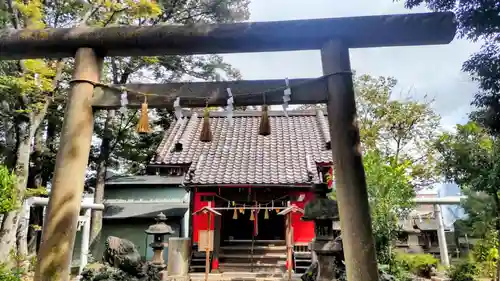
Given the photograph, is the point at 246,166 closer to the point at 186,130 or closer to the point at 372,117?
the point at 186,130

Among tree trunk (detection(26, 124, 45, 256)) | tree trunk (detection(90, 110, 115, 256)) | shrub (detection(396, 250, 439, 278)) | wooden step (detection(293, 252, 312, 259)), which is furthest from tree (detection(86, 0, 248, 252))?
shrub (detection(396, 250, 439, 278))

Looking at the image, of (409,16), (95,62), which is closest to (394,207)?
(409,16)

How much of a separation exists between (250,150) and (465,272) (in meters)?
7.07

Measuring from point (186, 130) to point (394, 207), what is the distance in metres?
7.69

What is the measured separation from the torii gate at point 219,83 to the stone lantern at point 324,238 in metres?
1.92

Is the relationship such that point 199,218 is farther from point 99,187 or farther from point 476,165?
point 476,165

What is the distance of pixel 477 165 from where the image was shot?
22.0 ft

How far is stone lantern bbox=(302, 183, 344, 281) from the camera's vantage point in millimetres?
4172

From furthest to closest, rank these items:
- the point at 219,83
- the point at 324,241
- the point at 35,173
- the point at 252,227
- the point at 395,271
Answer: the point at 35,173
the point at 252,227
the point at 395,271
the point at 324,241
the point at 219,83

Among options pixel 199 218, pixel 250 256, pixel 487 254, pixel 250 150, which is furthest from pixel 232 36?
pixel 487 254

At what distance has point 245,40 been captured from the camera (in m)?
2.78

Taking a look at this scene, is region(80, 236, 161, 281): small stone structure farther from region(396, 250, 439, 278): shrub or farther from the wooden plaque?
region(396, 250, 439, 278): shrub

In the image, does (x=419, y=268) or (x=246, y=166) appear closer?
(x=419, y=268)

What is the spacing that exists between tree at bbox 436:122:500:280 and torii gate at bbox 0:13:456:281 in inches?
200
